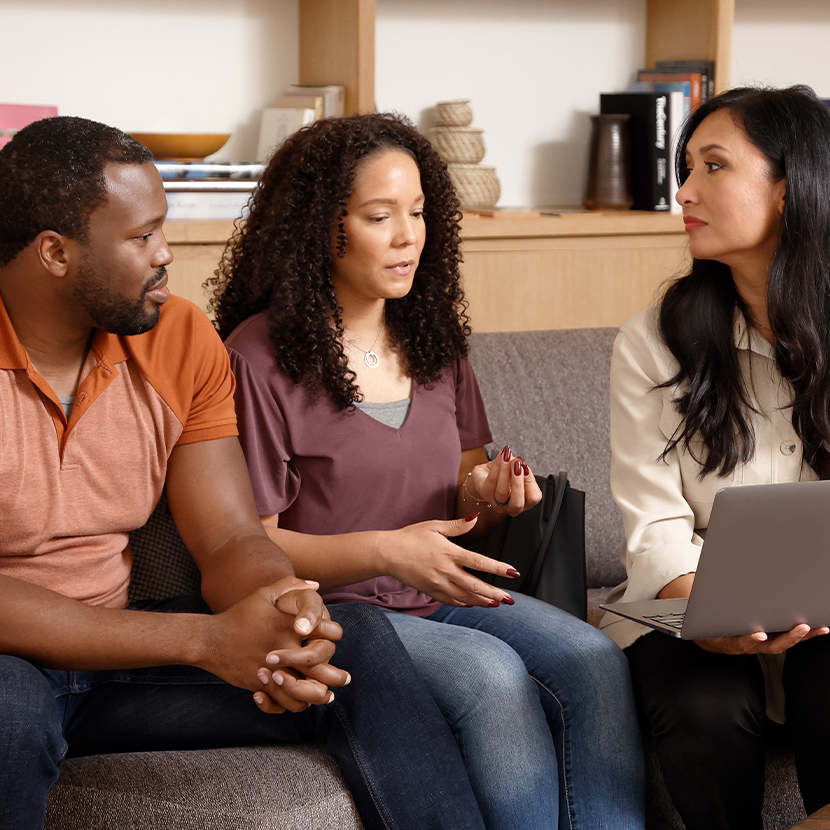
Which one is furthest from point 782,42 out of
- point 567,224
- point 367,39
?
point 367,39

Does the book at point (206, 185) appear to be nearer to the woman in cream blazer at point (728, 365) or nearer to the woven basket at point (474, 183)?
the woven basket at point (474, 183)

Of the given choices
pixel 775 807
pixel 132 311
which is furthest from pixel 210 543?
pixel 775 807

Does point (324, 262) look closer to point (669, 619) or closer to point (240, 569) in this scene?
point (240, 569)

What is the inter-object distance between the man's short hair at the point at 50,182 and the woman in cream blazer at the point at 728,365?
80 centimetres

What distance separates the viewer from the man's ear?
4.30 feet

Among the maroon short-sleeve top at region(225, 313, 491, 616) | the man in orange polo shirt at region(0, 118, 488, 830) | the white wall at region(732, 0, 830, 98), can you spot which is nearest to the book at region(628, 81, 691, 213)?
the white wall at region(732, 0, 830, 98)

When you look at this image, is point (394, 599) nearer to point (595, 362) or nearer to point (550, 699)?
point (550, 699)

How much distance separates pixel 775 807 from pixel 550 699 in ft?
1.19

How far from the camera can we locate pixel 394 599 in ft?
5.23

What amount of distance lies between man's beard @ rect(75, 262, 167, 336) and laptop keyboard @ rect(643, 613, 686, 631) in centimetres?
72

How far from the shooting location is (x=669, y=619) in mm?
1346

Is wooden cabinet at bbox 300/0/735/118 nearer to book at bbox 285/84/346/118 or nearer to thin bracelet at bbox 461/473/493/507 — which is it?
book at bbox 285/84/346/118

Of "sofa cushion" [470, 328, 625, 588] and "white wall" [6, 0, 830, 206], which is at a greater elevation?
"white wall" [6, 0, 830, 206]

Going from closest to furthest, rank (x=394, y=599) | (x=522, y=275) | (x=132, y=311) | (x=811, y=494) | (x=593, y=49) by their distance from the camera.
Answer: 1. (x=811, y=494)
2. (x=132, y=311)
3. (x=394, y=599)
4. (x=522, y=275)
5. (x=593, y=49)
